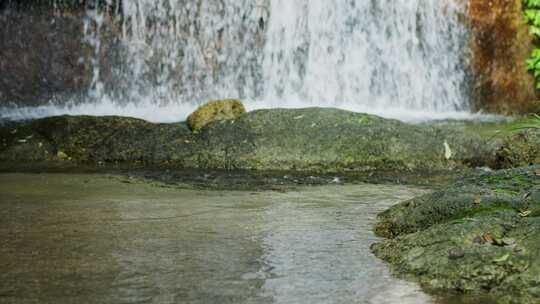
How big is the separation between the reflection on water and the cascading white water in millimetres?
6316

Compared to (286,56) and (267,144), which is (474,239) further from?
(286,56)

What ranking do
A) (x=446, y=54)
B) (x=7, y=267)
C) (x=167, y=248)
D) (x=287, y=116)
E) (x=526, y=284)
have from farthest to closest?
(x=446, y=54) → (x=287, y=116) → (x=167, y=248) → (x=7, y=267) → (x=526, y=284)

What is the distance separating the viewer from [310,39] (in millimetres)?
11438

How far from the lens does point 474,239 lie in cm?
302

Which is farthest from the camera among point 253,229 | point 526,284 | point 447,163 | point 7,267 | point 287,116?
point 287,116

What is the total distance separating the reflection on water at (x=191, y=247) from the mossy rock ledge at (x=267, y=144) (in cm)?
159

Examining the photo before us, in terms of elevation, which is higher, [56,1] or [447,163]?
[56,1]

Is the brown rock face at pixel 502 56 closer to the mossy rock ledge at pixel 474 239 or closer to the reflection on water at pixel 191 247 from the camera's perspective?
the reflection on water at pixel 191 247

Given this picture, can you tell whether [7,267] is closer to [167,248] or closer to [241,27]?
[167,248]

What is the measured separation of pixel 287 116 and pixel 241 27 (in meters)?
4.64

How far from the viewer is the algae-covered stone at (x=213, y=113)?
7.77m

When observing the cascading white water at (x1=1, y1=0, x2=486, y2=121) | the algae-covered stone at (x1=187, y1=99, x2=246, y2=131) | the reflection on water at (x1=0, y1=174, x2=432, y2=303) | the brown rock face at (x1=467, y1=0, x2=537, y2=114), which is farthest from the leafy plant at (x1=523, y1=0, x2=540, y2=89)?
the reflection on water at (x1=0, y1=174, x2=432, y2=303)

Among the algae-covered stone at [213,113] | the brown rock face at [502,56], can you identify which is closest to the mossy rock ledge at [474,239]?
the algae-covered stone at [213,113]

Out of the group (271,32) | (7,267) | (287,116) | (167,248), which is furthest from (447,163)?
(271,32)
